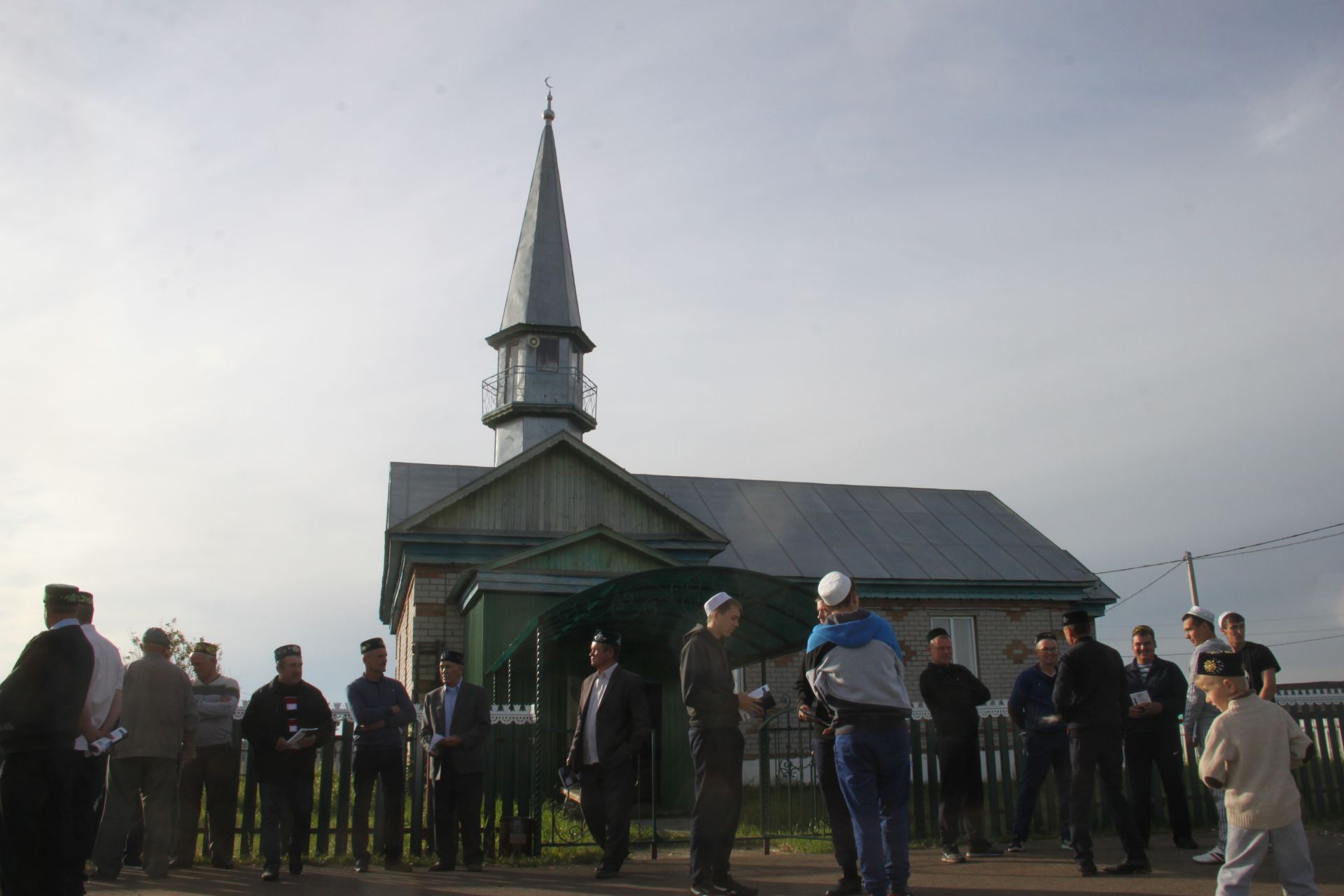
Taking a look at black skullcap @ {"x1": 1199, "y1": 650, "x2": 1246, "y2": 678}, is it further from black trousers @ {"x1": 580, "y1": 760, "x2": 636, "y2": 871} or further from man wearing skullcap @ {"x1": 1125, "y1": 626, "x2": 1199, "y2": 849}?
black trousers @ {"x1": 580, "y1": 760, "x2": 636, "y2": 871}

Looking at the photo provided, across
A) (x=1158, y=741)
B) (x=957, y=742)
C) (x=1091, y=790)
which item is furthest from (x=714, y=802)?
(x=1158, y=741)

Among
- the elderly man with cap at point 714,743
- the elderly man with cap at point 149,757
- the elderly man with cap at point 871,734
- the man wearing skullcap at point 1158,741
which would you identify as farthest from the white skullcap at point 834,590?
the elderly man with cap at point 149,757

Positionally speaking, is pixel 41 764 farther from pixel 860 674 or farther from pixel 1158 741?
pixel 1158 741

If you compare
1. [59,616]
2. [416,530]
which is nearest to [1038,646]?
[59,616]

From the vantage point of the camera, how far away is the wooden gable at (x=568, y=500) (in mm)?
21609

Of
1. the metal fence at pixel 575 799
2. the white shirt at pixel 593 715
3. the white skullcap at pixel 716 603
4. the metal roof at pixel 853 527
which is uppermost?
the metal roof at pixel 853 527

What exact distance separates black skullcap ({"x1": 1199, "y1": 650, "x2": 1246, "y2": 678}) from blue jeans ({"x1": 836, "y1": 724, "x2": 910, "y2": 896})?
5.10 ft

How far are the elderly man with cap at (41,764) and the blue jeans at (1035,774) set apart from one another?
6868 mm

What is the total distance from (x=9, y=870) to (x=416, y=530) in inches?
585

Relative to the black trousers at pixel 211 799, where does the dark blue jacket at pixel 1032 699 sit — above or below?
above

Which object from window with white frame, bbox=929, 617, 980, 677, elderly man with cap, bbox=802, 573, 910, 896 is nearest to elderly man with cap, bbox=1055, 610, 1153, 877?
elderly man with cap, bbox=802, 573, 910, 896

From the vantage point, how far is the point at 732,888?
6859 millimetres

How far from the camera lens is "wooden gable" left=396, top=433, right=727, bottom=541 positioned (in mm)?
21609

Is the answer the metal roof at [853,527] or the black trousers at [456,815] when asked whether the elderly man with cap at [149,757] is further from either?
the metal roof at [853,527]
